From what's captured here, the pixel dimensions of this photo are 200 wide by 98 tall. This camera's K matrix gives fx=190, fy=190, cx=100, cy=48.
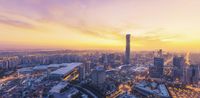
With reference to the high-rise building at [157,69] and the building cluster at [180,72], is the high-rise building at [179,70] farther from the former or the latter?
the high-rise building at [157,69]

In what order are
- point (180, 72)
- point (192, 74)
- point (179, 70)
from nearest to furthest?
point (192, 74) < point (180, 72) < point (179, 70)

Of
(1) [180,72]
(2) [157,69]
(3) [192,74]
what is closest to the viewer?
(3) [192,74]

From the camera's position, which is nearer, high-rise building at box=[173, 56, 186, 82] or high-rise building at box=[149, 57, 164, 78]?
high-rise building at box=[173, 56, 186, 82]

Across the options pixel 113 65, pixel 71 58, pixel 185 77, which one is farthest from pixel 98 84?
pixel 71 58

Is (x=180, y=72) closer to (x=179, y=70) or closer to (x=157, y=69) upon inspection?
(x=179, y=70)

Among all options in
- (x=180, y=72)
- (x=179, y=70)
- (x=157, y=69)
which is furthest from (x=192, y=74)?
(x=157, y=69)

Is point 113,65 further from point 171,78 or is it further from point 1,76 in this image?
point 1,76

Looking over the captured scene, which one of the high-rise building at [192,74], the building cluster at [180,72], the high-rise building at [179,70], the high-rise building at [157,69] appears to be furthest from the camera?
the high-rise building at [157,69]

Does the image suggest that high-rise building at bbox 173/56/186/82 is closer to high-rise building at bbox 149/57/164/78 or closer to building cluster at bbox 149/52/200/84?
building cluster at bbox 149/52/200/84

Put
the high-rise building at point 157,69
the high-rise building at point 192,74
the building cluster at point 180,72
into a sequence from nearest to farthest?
the high-rise building at point 192,74
the building cluster at point 180,72
the high-rise building at point 157,69

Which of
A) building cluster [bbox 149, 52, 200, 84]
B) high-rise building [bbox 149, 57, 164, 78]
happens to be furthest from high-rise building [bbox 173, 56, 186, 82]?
high-rise building [bbox 149, 57, 164, 78]

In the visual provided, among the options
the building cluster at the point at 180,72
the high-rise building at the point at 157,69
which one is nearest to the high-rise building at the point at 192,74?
the building cluster at the point at 180,72
